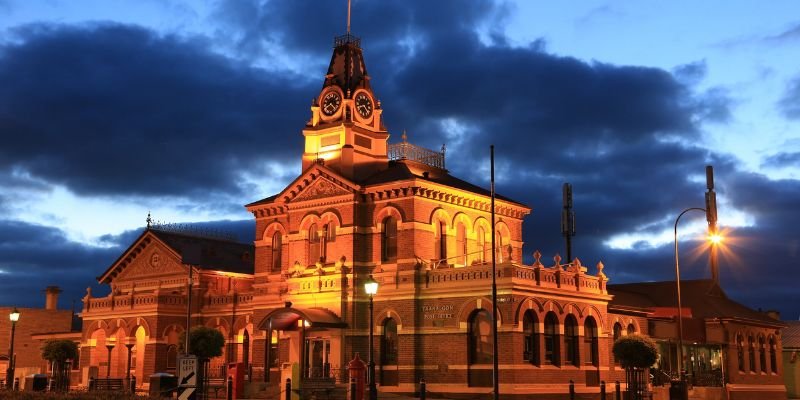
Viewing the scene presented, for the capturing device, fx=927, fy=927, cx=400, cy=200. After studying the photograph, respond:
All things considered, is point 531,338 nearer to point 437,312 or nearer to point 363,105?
point 437,312

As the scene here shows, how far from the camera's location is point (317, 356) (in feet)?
163

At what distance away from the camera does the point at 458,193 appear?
51.3 meters

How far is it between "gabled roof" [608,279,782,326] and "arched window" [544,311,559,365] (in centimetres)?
1236

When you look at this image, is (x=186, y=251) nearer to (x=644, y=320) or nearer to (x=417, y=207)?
(x=417, y=207)

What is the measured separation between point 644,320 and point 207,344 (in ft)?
81.3

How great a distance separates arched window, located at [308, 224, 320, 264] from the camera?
5225 cm

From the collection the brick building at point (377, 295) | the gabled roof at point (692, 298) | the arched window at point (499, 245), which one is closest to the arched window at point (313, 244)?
the brick building at point (377, 295)

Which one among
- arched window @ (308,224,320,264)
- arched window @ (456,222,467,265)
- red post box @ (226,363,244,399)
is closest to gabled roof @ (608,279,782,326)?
arched window @ (456,222,467,265)

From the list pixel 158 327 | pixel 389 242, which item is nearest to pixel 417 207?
pixel 389 242

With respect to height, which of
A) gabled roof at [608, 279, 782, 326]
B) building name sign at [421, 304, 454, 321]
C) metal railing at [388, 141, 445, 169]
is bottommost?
building name sign at [421, 304, 454, 321]

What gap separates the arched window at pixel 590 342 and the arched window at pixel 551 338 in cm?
260

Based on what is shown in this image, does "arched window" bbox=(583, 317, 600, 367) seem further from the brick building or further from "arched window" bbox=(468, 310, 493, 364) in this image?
"arched window" bbox=(468, 310, 493, 364)

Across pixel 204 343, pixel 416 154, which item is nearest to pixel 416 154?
pixel 416 154

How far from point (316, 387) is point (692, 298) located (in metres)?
28.5
